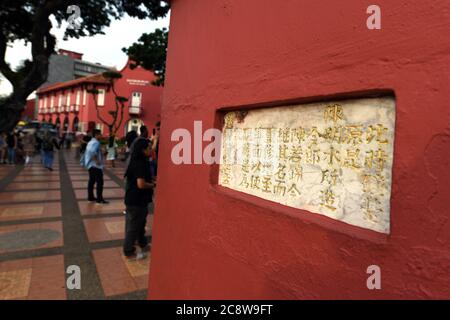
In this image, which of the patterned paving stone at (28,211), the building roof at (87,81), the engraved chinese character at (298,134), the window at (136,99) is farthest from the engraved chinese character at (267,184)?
the window at (136,99)

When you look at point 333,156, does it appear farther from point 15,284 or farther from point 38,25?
point 38,25

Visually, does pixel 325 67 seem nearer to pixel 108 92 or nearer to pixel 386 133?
pixel 386 133

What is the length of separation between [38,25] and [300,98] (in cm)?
1039

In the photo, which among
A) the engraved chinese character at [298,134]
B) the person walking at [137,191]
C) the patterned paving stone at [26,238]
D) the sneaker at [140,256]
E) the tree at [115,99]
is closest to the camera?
the engraved chinese character at [298,134]

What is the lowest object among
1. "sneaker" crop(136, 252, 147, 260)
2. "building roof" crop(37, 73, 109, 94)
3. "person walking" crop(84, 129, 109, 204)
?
"sneaker" crop(136, 252, 147, 260)

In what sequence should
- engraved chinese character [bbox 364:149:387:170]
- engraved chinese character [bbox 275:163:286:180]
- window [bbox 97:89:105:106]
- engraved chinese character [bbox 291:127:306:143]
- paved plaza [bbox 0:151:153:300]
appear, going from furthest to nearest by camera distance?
window [bbox 97:89:105:106], paved plaza [bbox 0:151:153:300], engraved chinese character [bbox 275:163:286:180], engraved chinese character [bbox 291:127:306:143], engraved chinese character [bbox 364:149:387:170]

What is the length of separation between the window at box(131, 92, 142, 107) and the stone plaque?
25.8 m

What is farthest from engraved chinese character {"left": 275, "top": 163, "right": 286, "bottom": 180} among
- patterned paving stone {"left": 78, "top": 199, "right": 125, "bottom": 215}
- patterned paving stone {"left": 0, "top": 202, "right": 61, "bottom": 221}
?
patterned paving stone {"left": 0, "top": 202, "right": 61, "bottom": 221}

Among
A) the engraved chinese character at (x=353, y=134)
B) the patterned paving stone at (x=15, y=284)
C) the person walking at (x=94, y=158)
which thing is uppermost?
the engraved chinese character at (x=353, y=134)

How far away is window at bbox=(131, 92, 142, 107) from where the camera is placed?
26.0 m

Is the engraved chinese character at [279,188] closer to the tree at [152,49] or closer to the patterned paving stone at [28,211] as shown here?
the patterned paving stone at [28,211]

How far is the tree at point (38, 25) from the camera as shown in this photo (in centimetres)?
896

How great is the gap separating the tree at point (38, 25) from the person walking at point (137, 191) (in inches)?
245

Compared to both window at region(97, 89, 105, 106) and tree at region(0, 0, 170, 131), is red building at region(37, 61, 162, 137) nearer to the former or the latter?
window at region(97, 89, 105, 106)
